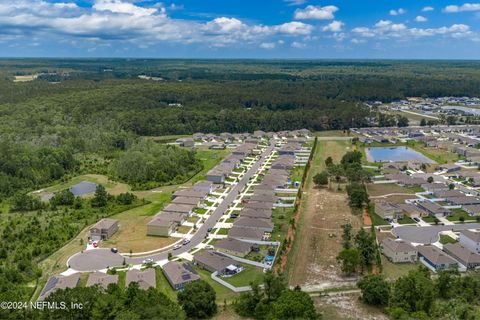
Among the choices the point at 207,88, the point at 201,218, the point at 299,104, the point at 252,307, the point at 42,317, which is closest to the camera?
the point at 42,317

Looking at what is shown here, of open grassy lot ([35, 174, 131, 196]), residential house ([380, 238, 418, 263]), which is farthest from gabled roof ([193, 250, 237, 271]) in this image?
open grassy lot ([35, 174, 131, 196])

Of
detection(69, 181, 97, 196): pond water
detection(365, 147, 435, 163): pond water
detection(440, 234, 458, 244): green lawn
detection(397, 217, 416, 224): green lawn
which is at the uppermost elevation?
detection(365, 147, 435, 163): pond water

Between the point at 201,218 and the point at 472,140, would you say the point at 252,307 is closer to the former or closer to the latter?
the point at 201,218

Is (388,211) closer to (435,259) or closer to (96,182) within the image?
(435,259)

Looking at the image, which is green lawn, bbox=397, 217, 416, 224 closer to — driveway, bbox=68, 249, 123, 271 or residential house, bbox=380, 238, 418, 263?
residential house, bbox=380, 238, 418, 263

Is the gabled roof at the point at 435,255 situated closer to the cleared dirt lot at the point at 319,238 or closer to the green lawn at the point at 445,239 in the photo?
the green lawn at the point at 445,239

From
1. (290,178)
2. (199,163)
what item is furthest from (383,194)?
(199,163)

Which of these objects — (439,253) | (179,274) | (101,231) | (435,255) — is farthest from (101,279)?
(439,253)
